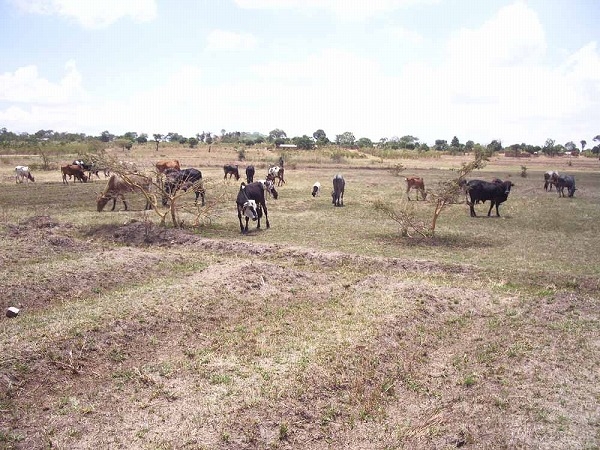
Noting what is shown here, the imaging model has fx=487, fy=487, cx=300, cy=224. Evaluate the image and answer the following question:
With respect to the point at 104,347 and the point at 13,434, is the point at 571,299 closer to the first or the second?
the point at 104,347

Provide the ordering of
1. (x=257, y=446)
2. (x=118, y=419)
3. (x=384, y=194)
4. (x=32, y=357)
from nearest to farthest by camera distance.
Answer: (x=257, y=446) < (x=118, y=419) < (x=32, y=357) < (x=384, y=194)

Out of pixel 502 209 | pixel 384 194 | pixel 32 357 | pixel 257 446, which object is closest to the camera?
pixel 257 446

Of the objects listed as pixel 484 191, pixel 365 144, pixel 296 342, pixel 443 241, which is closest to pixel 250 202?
pixel 443 241

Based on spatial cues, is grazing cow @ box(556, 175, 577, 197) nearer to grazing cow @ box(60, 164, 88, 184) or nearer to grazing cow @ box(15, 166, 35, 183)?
grazing cow @ box(60, 164, 88, 184)

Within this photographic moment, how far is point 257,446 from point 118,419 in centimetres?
191

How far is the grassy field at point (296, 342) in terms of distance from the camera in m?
6.30

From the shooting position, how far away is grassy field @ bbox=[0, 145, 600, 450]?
6301mm

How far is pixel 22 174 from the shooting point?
3195 centimetres

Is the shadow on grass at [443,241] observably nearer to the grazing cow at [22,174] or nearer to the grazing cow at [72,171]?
the grazing cow at [72,171]

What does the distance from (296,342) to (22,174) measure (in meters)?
30.1

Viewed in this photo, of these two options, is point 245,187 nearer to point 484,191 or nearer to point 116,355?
point 116,355

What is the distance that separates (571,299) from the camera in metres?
10.6

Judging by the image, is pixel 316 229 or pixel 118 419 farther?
pixel 316 229

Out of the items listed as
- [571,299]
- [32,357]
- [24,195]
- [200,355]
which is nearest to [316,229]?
[571,299]
